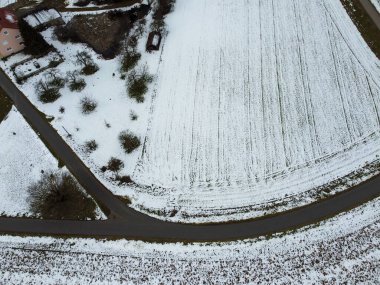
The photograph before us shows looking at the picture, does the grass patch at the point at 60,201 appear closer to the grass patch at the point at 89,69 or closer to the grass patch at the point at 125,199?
the grass patch at the point at 125,199

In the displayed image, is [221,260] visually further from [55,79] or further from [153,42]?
[55,79]

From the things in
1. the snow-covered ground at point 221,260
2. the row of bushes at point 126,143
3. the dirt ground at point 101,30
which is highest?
the dirt ground at point 101,30

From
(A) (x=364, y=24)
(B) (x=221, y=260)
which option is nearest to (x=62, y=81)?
(B) (x=221, y=260)

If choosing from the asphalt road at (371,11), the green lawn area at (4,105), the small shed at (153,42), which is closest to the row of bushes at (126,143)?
the green lawn area at (4,105)

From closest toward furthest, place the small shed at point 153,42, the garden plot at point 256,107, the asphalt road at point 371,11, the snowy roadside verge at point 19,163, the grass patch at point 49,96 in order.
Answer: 1. the garden plot at point 256,107
2. the snowy roadside verge at point 19,163
3. the grass patch at point 49,96
4. the small shed at point 153,42
5. the asphalt road at point 371,11

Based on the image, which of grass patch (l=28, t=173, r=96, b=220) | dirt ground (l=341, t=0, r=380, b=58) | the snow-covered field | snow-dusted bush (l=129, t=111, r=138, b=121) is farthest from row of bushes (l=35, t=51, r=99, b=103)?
dirt ground (l=341, t=0, r=380, b=58)

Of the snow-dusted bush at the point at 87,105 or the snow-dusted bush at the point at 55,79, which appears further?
the snow-dusted bush at the point at 55,79
